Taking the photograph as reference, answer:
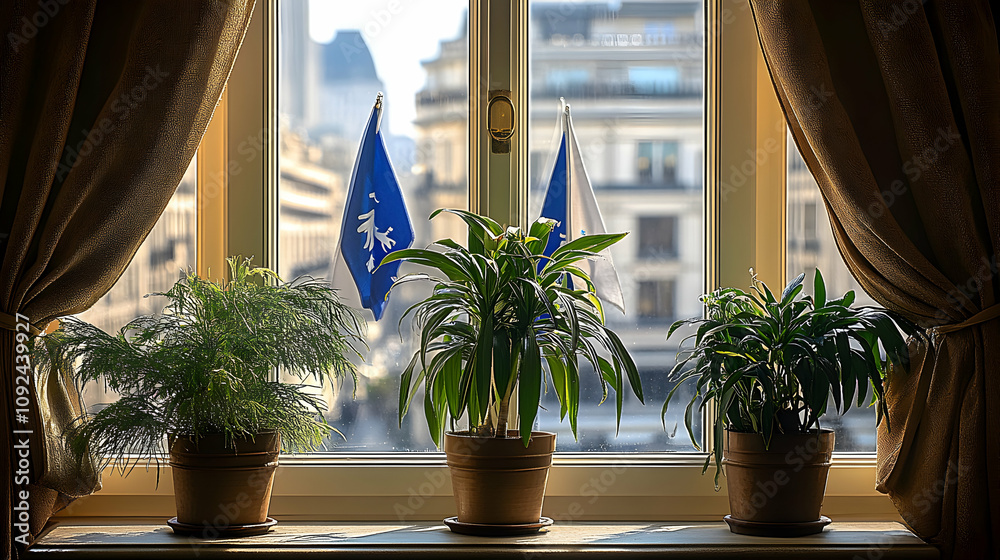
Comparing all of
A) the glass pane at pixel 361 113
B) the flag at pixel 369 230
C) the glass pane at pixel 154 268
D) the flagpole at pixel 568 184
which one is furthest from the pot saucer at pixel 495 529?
the glass pane at pixel 154 268

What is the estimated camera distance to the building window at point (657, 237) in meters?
2.25

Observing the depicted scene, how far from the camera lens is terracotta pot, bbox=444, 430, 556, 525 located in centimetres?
189

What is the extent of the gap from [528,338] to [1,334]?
116cm

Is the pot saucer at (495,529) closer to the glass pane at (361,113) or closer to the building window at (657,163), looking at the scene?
the glass pane at (361,113)

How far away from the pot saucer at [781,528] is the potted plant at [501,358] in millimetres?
400

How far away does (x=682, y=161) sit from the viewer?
2262mm

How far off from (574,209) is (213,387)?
3.29ft

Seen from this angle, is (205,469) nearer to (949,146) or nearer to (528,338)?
(528,338)

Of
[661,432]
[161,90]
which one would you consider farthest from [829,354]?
[161,90]

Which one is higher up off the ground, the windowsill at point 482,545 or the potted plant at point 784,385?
the potted plant at point 784,385

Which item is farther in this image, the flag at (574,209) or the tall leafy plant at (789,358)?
the flag at (574,209)

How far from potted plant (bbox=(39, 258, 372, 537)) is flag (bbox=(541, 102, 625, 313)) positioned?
65 centimetres

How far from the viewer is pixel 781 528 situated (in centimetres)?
190

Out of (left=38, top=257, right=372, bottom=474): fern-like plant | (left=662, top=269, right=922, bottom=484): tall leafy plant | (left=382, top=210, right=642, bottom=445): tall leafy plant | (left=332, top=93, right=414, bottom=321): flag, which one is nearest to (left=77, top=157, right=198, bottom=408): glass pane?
(left=38, top=257, right=372, bottom=474): fern-like plant
